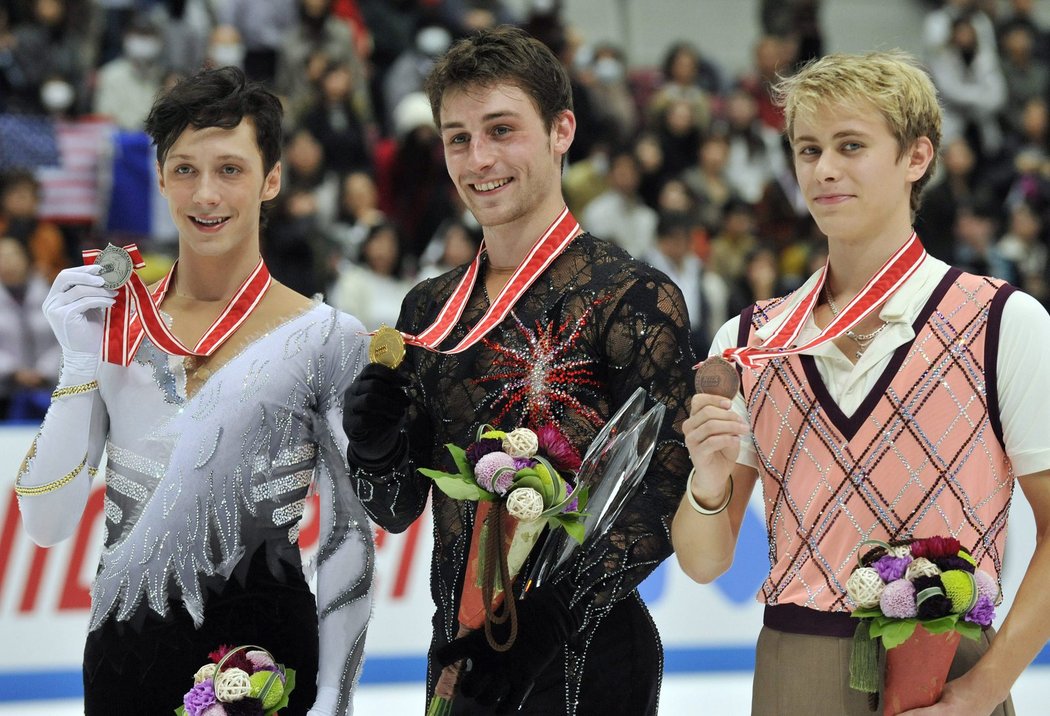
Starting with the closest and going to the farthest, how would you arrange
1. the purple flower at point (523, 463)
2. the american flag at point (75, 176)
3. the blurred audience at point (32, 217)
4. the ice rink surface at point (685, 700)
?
the purple flower at point (523, 463) → the ice rink surface at point (685, 700) → the blurred audience at point (32, 217) → the american flag at point (75, 176)

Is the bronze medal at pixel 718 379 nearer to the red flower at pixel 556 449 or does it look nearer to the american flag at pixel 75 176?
the red flower at pixel 556 449

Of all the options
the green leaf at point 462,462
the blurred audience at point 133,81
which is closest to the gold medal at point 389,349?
the green leaf at point 462,462

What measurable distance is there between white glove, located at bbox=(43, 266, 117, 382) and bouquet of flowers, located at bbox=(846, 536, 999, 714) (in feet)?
5.26

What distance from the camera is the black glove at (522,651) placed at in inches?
107

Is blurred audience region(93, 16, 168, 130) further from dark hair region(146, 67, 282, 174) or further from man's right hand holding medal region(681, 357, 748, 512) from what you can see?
man's right hand holding medal region(681, 357, 748, 512)

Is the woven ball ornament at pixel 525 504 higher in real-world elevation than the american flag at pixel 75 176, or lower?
lower

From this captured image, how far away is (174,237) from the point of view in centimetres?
880

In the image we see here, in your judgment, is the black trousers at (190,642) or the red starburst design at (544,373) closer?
the red starburst design at (544,373)

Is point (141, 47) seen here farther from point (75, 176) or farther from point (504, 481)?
point (504, 481)

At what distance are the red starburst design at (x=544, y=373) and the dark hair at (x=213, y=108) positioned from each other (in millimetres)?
762

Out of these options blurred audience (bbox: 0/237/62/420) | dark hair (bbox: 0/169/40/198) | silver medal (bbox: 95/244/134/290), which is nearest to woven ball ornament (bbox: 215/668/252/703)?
silver medal (bbox: 95/244/134/290)

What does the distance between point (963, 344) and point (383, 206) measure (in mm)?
7419

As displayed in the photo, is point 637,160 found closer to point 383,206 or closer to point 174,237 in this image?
point 383,206

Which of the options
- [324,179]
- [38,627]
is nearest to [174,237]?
[324,179]
